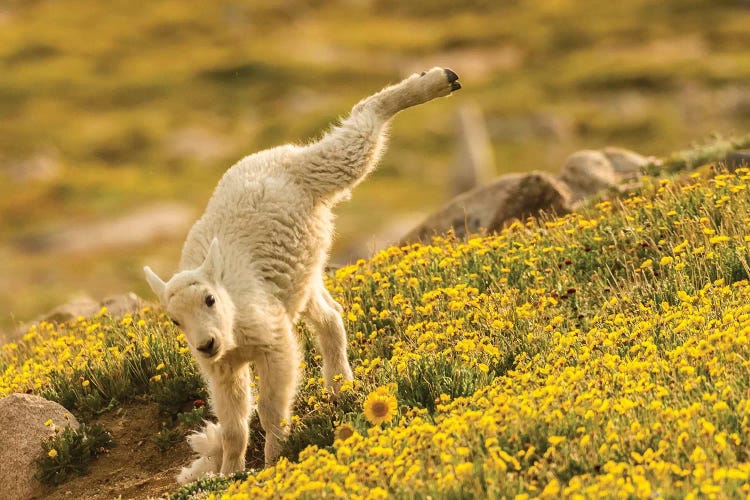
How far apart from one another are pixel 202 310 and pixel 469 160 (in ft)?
136

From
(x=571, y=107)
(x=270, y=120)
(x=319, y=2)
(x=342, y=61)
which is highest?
(x=319, y=2)

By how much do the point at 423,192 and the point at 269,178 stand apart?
4719 cm

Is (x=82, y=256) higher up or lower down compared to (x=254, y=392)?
higher up

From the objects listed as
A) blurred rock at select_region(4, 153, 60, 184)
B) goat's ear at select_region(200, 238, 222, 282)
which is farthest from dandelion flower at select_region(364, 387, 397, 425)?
blurred rock at select_region(4, 153, 60, 184)

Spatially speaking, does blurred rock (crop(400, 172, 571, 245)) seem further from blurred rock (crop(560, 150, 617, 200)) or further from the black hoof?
the black hoof

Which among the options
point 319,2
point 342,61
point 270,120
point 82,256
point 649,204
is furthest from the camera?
point 319,2

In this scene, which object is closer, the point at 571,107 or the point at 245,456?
the point at 245,456

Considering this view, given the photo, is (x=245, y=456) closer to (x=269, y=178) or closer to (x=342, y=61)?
(x=269, y=178)

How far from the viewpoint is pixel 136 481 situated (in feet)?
31.8

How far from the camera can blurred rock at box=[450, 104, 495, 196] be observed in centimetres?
4834

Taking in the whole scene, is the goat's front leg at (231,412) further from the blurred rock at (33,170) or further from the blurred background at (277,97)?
the blurred rock at (33,170)

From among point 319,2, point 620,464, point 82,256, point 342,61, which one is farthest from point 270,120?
point 620,464

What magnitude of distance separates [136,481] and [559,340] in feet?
13.2

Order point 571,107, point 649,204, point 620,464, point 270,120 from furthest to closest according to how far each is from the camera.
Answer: point 270,120 < point 571,107 < point 649,204 < point 620,464
